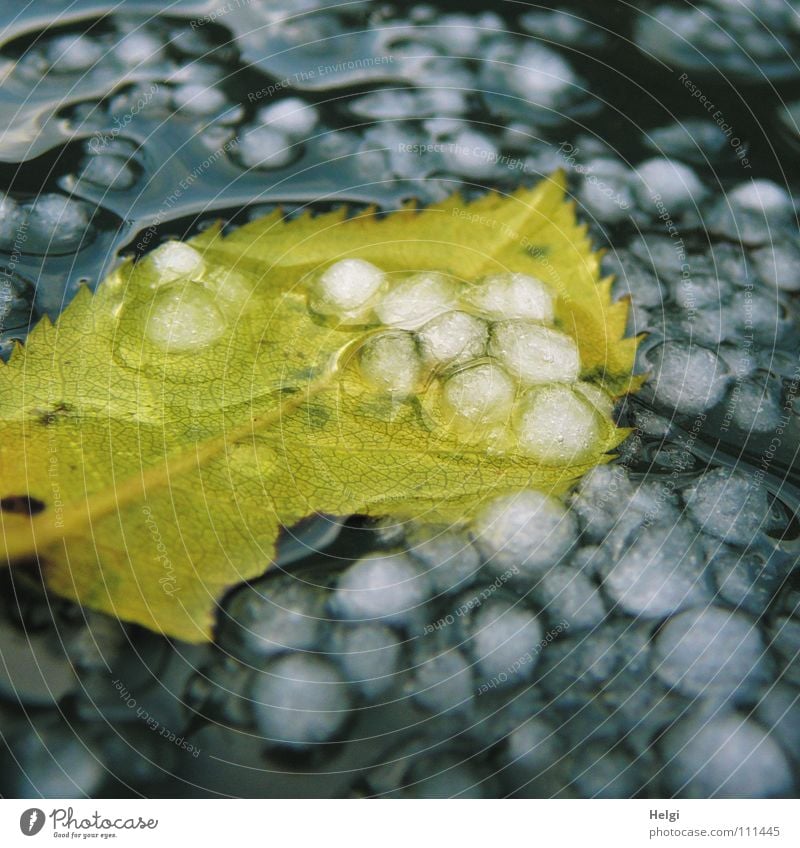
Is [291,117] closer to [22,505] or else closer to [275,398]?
[275,398]

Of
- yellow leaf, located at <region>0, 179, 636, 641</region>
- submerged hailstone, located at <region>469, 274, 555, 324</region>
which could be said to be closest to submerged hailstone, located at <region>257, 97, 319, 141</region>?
yellow leaf, located at <region>0, 179, 636, 641</region>

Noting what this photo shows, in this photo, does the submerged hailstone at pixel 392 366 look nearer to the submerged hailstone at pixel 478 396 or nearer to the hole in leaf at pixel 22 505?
the submerged hailstone at pixel 478 396

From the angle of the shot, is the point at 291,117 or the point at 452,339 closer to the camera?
the point at 452,339

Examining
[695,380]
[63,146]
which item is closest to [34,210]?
[63,146]

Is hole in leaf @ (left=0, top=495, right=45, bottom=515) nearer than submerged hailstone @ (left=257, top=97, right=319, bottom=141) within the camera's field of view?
Yes

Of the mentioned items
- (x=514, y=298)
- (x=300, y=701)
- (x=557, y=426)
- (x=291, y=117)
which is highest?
(x=291, y=117)

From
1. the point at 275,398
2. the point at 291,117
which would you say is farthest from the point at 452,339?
the point at 291,117

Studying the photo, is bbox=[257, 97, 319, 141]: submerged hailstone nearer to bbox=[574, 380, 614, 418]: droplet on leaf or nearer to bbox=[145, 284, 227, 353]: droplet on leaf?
bbox=[145, 284, 227, 353]: droplet on leaf
